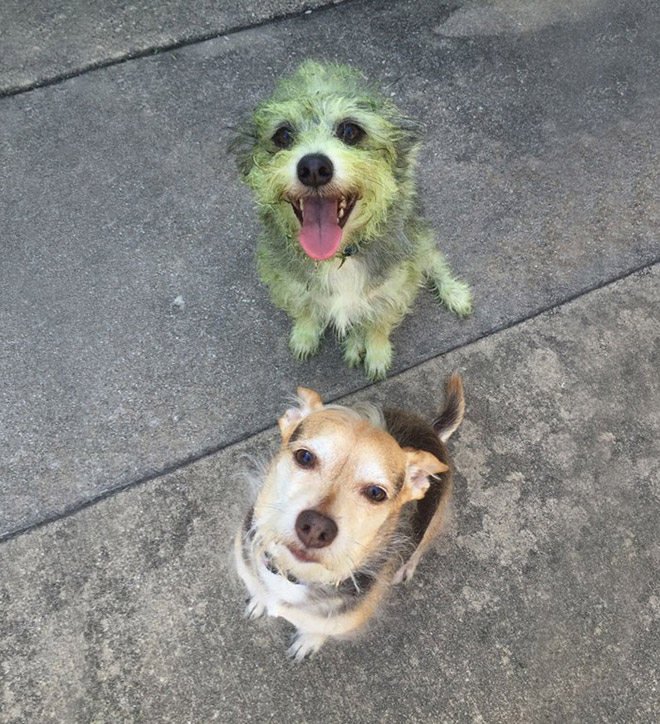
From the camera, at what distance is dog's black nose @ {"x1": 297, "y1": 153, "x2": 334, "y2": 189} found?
91.3 inches

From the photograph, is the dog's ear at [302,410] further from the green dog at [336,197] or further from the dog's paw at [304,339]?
the dog's paw at [304,339]

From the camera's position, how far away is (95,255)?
3965mm

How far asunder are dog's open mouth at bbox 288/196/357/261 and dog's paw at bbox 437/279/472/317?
148 centimetres

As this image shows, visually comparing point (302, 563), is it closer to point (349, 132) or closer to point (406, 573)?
point (406, 573)

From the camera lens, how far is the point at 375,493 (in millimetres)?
2248

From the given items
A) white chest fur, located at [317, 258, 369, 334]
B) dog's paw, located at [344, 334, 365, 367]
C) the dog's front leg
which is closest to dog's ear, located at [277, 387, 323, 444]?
white chest fur, located at [317, 258, 369, 334]

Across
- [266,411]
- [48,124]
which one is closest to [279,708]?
[266,411]

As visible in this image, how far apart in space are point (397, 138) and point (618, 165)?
2.64 m

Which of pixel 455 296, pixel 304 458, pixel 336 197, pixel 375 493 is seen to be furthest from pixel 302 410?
pixel 455 296

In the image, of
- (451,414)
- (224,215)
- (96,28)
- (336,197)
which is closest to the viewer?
(336,197)

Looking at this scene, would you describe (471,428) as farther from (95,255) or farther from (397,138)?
(95,255)

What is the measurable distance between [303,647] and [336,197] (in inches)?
84.1

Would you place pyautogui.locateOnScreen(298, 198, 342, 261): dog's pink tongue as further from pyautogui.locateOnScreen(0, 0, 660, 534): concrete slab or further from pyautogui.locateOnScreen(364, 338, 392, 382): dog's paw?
pyautogui.locateOnScreen(0, 0, 660, 534): concrete slab

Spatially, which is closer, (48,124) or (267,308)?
(267,308)
